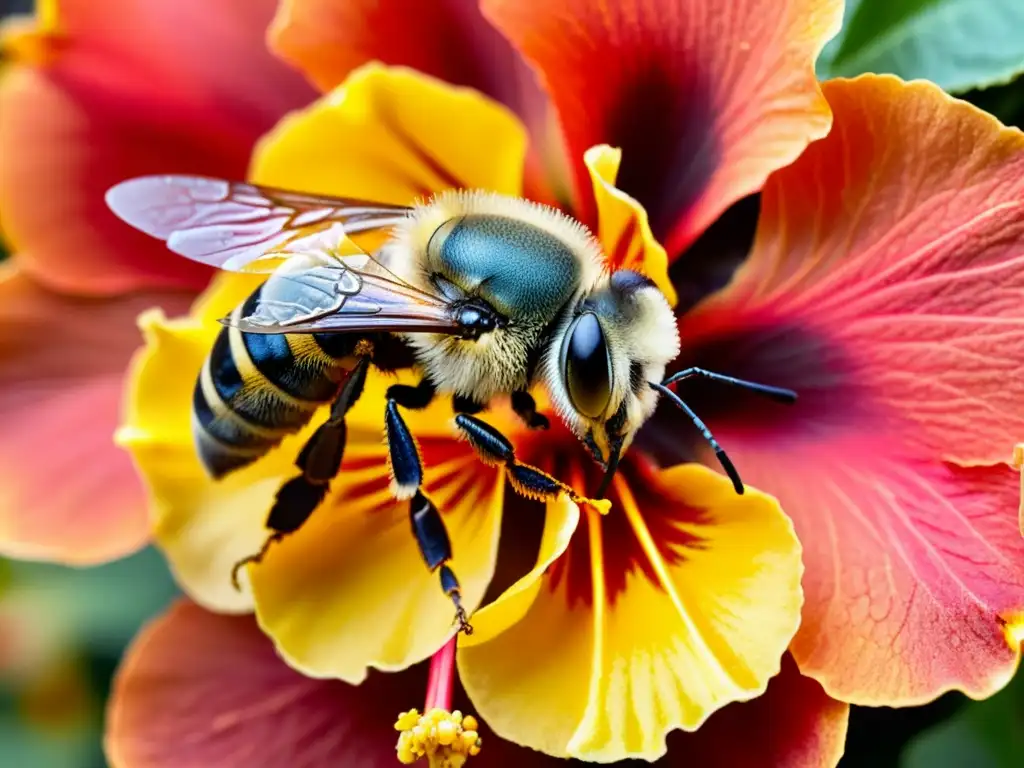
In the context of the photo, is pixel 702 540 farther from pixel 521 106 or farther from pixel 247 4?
pixel 247 4

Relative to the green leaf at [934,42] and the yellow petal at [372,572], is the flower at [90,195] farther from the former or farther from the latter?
the green leaf at [934,42]

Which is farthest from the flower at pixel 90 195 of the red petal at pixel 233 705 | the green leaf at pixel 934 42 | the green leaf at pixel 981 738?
the green leaf at pixel 981 738

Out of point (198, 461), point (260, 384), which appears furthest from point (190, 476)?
point (260, 384)

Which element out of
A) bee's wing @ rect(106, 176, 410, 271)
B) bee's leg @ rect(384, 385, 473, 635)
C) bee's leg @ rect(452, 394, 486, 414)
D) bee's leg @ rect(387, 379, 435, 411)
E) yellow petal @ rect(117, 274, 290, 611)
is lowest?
yellow petal @ rect(117, 274, 290, 611)

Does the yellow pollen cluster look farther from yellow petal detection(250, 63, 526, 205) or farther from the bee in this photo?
yellow petal detection(250, 63, 526, 205)

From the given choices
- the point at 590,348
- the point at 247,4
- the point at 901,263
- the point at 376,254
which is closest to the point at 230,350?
the point at 376,254

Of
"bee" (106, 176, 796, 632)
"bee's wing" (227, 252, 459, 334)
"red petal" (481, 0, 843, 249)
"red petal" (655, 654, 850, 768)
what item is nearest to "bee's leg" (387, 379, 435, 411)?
"bee" (106, 176, 796, 632)

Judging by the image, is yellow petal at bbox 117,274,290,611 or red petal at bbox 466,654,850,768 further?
yellow petal at bbox 117,274,290,611
